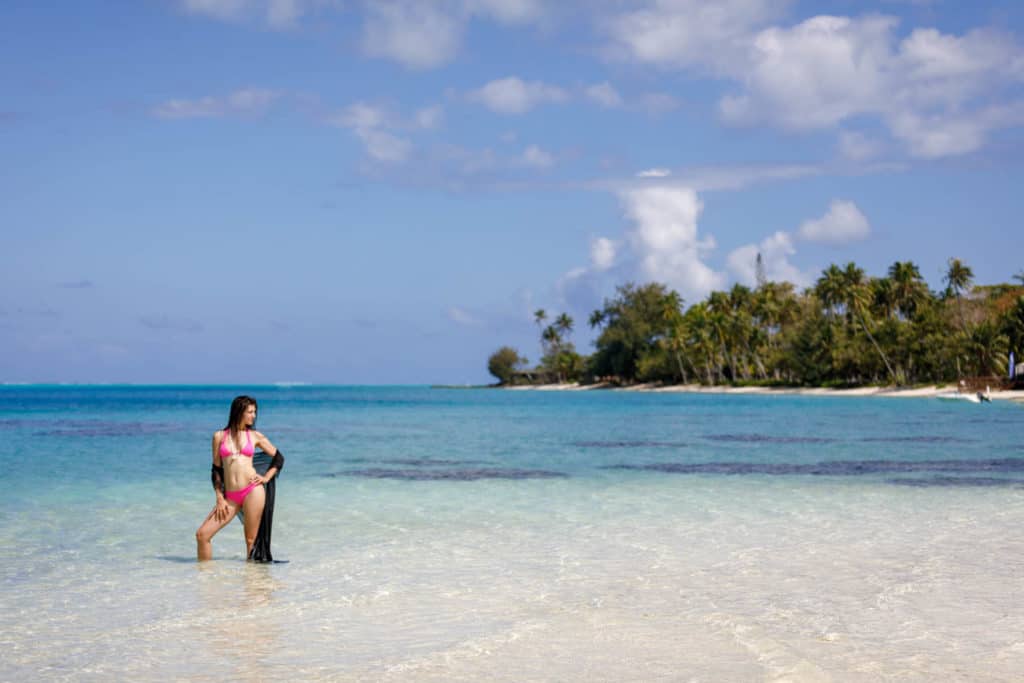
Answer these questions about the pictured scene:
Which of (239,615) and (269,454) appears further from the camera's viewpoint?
(269,454)

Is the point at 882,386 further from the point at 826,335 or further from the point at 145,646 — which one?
the point at 145,646

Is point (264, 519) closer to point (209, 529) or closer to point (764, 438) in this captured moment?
point (209, 529)

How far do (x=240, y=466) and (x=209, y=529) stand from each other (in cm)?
111

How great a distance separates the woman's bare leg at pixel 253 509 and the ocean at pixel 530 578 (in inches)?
16.0

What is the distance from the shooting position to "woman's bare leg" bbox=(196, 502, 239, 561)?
415 inches

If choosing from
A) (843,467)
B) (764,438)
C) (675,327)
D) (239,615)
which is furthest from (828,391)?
(239,615)

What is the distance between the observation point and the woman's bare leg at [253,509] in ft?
34.2

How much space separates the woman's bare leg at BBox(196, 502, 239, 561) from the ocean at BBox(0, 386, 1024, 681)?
0.65ft

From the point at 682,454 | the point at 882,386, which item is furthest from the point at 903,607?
the point at 882,386

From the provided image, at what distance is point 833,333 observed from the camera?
109 metres

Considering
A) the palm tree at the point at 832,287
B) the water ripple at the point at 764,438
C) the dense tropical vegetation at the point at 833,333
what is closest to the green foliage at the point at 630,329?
the dense tropical vegetation at the point at 833,333

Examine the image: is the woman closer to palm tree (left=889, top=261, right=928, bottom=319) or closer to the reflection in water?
the reflection in water

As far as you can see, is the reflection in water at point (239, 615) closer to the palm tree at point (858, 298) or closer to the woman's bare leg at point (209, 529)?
the woman's bare leg at point (209, 529)

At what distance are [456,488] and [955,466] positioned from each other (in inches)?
486
